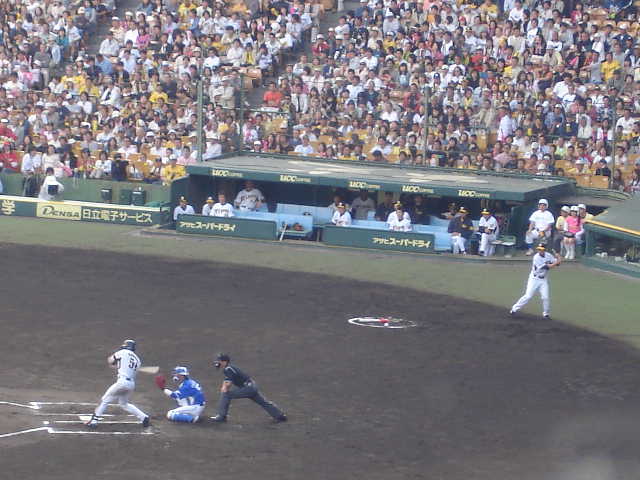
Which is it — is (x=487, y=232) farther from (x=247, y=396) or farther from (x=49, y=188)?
(x=247, y=396)

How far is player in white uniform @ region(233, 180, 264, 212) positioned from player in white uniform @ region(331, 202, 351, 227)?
8.93 ft

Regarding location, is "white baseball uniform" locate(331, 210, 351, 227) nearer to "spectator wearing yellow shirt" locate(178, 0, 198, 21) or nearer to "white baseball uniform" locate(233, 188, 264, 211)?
"white baseball uniform" locate(233, 188, 264, 211)

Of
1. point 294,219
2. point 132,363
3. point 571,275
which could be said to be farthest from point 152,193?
point 132,363

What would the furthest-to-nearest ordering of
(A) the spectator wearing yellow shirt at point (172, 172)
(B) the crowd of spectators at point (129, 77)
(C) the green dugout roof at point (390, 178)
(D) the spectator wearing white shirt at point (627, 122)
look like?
(B) the crowd of spectators at point (129, 77) → (A) the spectator wearing yellow shirt at point (172, 172) → (D) the spectator wearing white shirt at point (627, 122) → (C) the green dugout roof at point (390, 178)

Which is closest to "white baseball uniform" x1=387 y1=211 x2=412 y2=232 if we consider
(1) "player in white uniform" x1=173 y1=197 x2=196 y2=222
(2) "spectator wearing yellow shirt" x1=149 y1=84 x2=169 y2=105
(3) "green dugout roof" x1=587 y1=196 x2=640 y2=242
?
(3) "green dugout roof" x1=587 y1=196 x2=640 y2=242

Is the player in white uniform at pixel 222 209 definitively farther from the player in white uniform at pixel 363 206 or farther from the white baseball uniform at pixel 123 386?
the white baseball uniform at pixel 123 386

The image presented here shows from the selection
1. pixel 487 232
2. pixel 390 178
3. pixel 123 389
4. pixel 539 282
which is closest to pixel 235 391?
pixel 123 389

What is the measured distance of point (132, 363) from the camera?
62.7ft

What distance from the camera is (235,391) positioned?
19.4 meters

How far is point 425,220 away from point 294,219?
140 inches

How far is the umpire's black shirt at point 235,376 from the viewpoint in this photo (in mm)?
19297

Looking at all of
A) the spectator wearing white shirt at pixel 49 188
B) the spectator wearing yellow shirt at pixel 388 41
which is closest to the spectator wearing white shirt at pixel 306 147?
the spectator wearing yellow shirt at pixel 388 41

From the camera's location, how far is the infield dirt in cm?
1788

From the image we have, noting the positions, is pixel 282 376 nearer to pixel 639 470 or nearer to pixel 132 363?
pixel 132 363
